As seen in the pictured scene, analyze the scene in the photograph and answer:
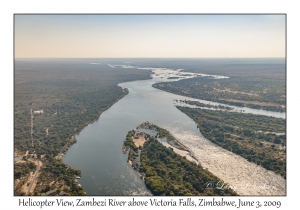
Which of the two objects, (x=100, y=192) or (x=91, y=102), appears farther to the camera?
(x=91, y=102)

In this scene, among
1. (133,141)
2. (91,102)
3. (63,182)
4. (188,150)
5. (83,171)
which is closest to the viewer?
(63,182)

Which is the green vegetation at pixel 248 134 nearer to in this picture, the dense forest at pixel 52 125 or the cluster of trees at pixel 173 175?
the cluster of trees at pixel 173 175

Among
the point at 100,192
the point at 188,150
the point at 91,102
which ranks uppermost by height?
the point at 91,102

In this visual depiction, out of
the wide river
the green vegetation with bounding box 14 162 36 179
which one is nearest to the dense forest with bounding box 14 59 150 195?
the green vegetation with bounding box 14 162 36 179

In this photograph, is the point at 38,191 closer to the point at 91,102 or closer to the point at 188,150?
the point at 188,150

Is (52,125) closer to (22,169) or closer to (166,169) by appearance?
(22,169)
